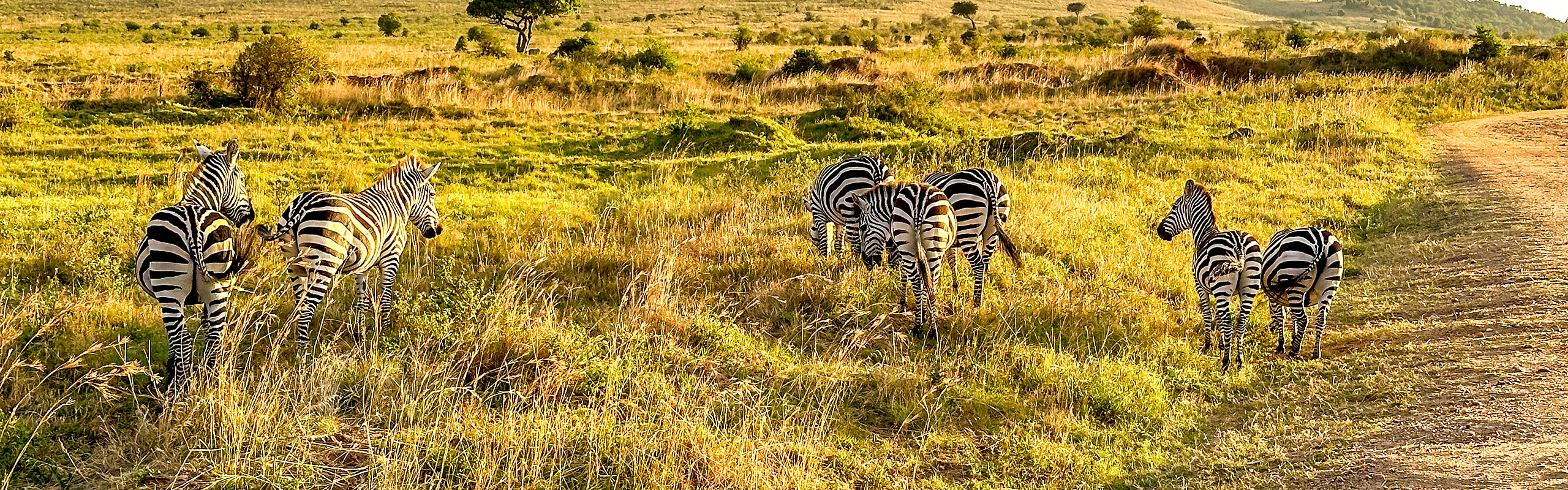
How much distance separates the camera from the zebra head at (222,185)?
9203 millimetres

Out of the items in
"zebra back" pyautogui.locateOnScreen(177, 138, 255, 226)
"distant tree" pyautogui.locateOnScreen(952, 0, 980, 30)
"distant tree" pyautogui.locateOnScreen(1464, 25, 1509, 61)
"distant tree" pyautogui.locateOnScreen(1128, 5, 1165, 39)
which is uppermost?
"distant tree" pyautogui.locateOnScreen(952, 0, 980, 30)

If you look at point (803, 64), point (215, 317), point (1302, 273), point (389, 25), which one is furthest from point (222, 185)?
point (389, 25)

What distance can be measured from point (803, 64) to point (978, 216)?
20.1m

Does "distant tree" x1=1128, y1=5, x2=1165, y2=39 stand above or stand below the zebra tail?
above

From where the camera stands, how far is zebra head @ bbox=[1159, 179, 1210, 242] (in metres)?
8.64

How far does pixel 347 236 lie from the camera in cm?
654

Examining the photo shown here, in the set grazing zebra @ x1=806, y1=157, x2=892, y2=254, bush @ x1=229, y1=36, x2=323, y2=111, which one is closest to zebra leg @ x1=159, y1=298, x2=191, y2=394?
grazing zebra @ x1=806, y1=157, x2=892, y2=254

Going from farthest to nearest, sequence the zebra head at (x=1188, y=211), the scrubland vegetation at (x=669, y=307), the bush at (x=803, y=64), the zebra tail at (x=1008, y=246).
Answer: the bush at (x=803, y=64) → the zebra tail at (x=1008, y=246) → the zebra head at (x=1188, y=211) → the scrubland vegetation at (x=669, y=307)

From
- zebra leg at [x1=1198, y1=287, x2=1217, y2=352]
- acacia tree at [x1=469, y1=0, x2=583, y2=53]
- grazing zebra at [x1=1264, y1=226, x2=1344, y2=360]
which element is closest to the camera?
grazing zebra at [x1=1264, y1=226, x2=1344, y2=360]

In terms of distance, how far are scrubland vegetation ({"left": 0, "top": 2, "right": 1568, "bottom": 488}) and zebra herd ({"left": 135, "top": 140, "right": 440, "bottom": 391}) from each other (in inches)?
10.9

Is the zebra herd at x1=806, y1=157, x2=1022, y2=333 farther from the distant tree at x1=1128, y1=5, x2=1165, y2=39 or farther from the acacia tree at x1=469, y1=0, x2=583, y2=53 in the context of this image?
the acacia tree at x1=469, y1=0, x2=583, y2=53

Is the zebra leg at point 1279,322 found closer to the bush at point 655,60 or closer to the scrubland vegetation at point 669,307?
the scrubland vegetation at point 669,307

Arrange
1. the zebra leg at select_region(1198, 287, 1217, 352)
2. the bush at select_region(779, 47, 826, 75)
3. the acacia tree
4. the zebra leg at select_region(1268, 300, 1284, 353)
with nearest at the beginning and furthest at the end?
the zebra leg at select_region(1268, 300, 1284, 353) → the zebra leg at select_region(1198, 287, 1217, 352) → the bush at select_region(779, 47, 826, 75) → the acacia tree

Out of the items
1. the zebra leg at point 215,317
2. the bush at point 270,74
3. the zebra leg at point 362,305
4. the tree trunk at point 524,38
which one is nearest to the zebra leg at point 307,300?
the zebra leg at point 362,305
